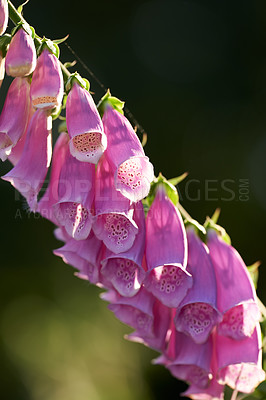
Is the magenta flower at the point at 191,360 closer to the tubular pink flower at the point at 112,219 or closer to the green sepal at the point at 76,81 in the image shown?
the tubular pink flower at the point at 112,219

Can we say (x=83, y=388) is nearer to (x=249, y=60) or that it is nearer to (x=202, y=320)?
(x=202, y=320)

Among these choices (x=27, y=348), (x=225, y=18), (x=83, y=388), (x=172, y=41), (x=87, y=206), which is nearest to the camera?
(x=87, y=206)

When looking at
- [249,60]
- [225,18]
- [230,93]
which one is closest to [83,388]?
[230,93]

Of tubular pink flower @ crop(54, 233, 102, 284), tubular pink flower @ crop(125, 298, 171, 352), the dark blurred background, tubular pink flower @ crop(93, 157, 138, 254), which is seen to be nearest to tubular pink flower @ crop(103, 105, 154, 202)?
tubular pink flower @ crop(93, 157, 138, 254)

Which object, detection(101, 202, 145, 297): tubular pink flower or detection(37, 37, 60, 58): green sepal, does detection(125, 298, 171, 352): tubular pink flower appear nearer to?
detection(101, 202, 145, 297): tubular pink flower

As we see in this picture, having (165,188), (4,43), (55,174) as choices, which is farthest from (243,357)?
(4,43)
